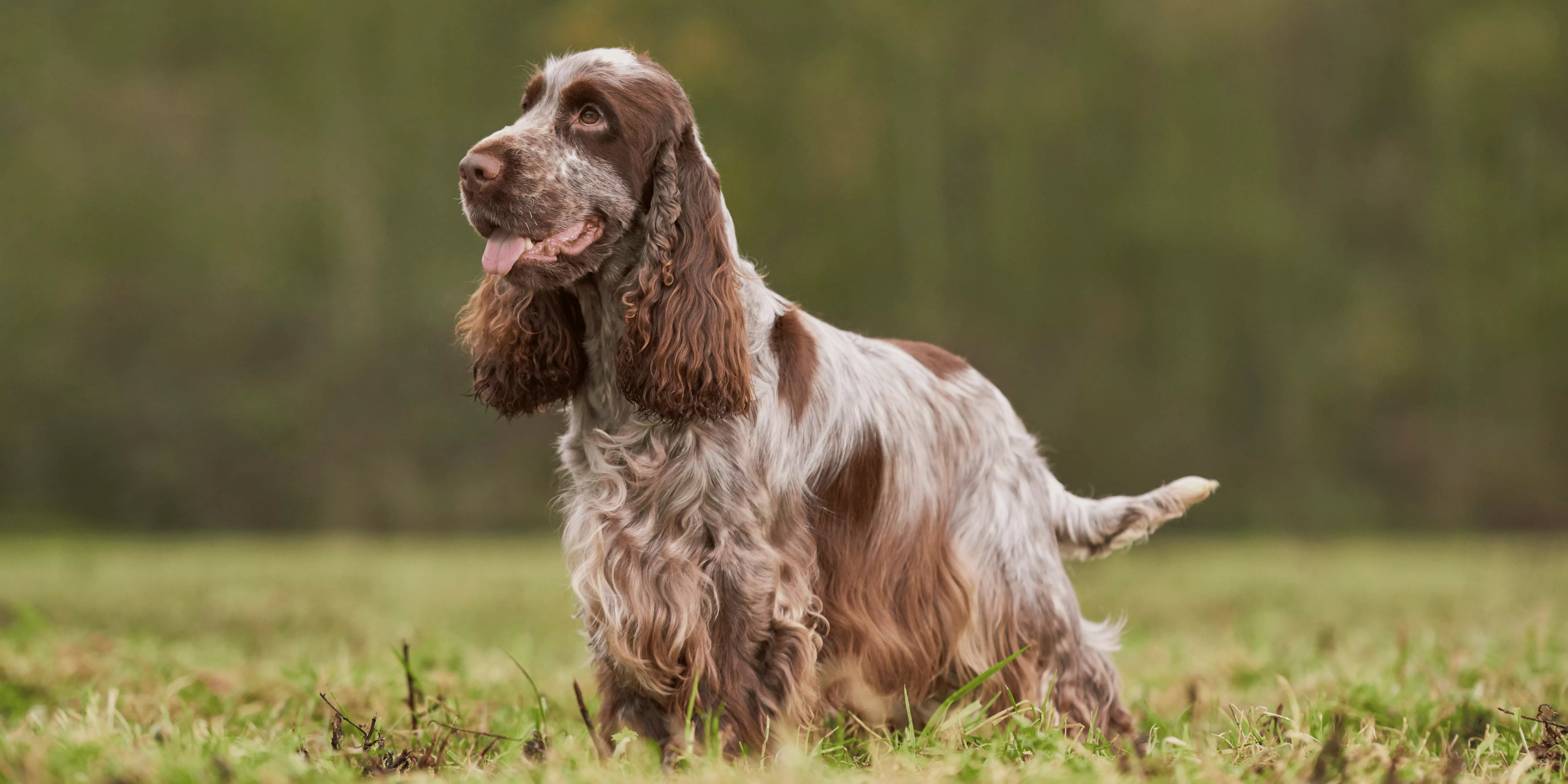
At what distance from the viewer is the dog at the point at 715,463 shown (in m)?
3.28

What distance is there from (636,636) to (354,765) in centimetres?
72

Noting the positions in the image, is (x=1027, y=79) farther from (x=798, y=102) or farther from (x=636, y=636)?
(x=636, y=636)

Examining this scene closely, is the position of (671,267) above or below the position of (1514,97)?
below

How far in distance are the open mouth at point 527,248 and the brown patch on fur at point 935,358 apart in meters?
1.10

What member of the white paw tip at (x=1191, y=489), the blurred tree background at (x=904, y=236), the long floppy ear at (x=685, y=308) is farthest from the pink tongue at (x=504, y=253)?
the blurred tree background at (x=904, y=236)

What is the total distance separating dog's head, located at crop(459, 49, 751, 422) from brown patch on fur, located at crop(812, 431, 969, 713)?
45 centimetres

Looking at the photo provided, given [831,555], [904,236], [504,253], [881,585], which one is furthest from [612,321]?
[904,236]

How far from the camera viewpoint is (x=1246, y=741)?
326cm

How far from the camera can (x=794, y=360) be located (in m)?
3.53

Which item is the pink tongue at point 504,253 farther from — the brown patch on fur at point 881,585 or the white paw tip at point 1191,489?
the white paw tip at point 1191,489

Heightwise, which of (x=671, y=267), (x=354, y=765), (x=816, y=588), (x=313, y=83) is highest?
(x=313, y=83)

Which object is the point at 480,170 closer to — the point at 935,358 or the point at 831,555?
the point at 831,555

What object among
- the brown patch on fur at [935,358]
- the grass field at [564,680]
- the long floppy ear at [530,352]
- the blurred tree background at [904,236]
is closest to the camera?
the grass field at [564,680]

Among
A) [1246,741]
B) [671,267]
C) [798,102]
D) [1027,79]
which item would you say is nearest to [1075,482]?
[1246,741]
